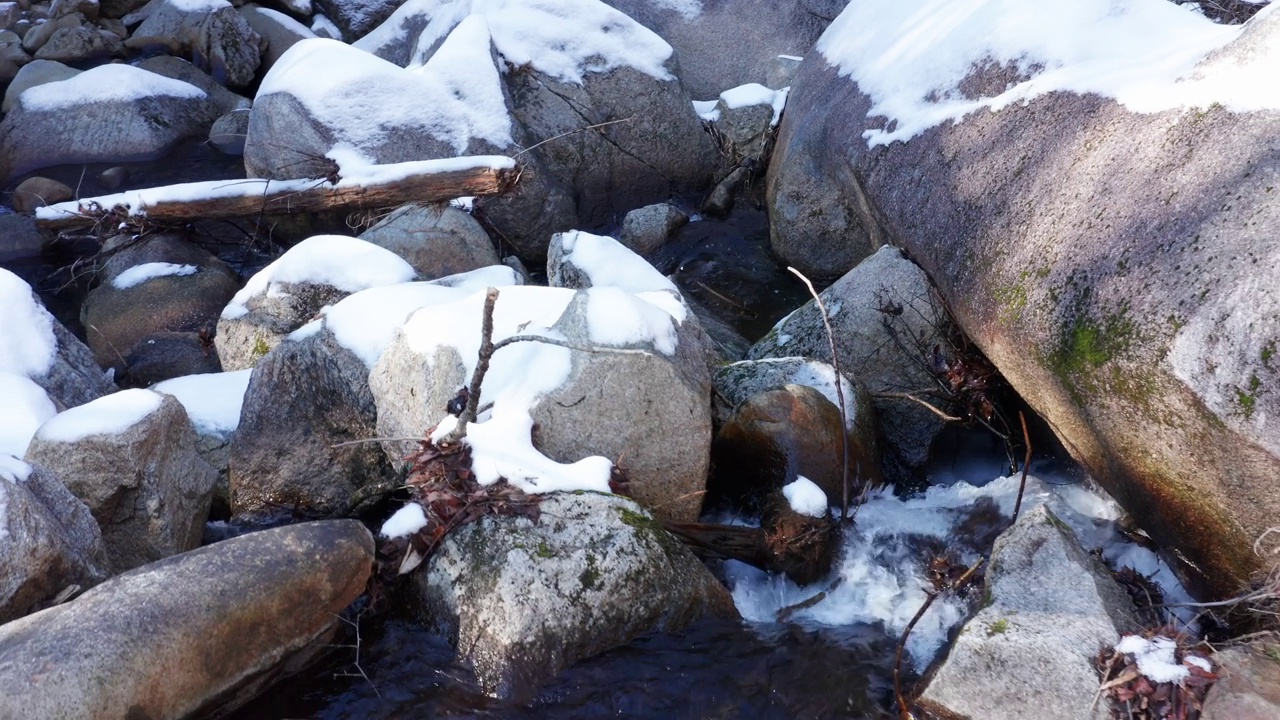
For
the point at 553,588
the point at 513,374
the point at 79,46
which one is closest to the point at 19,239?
the point at 79,46

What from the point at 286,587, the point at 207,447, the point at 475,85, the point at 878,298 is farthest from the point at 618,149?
the point at 286,587

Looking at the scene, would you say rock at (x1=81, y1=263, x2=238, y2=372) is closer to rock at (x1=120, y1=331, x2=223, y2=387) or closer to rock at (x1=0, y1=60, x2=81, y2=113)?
rock at (x1=120, y1=331, x2=223, y2=387)

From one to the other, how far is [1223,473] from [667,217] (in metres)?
5.49

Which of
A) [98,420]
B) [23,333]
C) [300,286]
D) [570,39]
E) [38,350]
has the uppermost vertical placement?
[570,39]

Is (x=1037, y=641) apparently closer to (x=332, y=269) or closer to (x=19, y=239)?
(x=332, y=269)

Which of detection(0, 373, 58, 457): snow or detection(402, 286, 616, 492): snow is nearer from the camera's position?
detection(402, 286, 616, 492): snow

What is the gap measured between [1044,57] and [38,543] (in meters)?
4.85

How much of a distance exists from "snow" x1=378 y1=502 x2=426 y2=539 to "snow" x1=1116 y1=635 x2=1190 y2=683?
8.36 feet

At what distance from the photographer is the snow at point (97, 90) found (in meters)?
10.4

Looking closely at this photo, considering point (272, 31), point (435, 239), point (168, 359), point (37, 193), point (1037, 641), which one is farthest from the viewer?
point (272, 31)

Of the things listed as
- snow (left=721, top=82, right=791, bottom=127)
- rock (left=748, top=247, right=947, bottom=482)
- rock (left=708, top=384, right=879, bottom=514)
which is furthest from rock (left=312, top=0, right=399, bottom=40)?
rock (left=708, top=384, right=879, bottom=514)

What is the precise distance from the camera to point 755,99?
9.05 metres

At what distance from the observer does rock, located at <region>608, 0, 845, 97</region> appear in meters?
10.6

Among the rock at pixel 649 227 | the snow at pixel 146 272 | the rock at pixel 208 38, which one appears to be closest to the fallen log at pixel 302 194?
the snow at pixel 146 272
